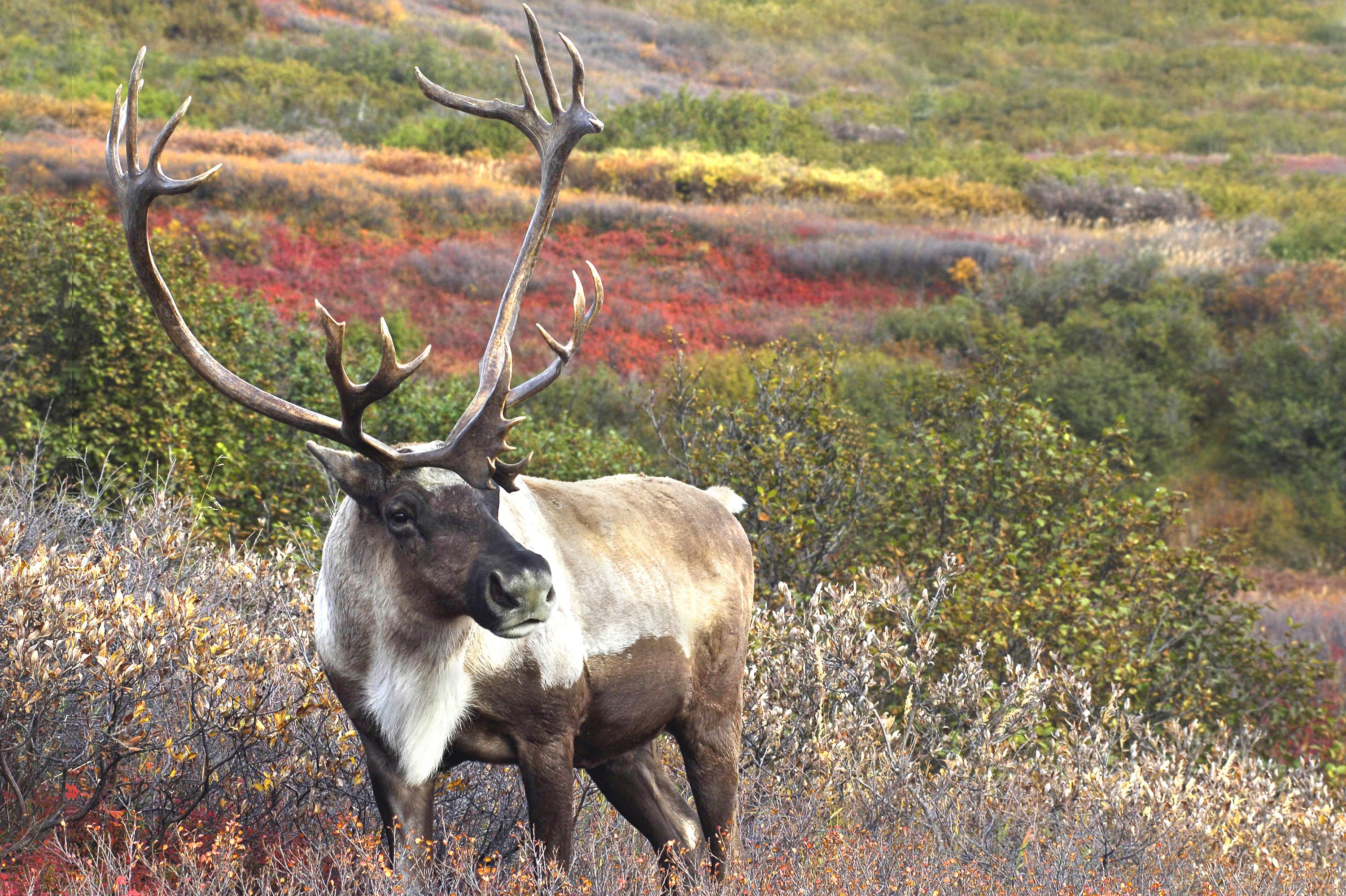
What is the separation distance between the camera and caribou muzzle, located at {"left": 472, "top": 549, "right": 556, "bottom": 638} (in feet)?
10.5

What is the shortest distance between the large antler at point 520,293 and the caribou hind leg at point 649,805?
3.78 ft

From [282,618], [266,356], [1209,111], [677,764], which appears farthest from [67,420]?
[1209,111]

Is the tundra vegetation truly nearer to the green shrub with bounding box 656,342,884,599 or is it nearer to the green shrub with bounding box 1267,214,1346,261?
the green shrub with bounding box 656,342,884,599

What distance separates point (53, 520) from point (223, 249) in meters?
12.6

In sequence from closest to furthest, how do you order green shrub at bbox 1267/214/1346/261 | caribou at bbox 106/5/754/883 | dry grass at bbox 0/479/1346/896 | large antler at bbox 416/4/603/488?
caribou at bbox 106/5/754/883 < large antler at bbox 416/4/603/488 < dry grass at bbox 0/479/1346/896 < green shrub at bbox 1267/214/1346/261

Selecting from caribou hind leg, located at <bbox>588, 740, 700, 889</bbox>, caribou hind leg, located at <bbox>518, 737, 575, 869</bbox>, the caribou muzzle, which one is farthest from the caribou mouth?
caribou hind leg, located at <bbox>588, 740, 700, 889</bbox>

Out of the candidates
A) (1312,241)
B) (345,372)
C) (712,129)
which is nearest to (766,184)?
(712,129)

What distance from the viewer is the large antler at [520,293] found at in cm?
352

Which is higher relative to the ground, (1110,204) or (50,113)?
(50,113)

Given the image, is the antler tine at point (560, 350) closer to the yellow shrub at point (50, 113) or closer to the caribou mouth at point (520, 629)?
the caribou mouth at point (520, 629)

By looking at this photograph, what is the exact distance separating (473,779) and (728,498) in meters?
1.47

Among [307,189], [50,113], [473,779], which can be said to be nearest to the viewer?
[473,779]

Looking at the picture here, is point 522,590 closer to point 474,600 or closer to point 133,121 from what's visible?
point 474,600

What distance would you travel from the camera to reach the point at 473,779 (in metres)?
4.92
